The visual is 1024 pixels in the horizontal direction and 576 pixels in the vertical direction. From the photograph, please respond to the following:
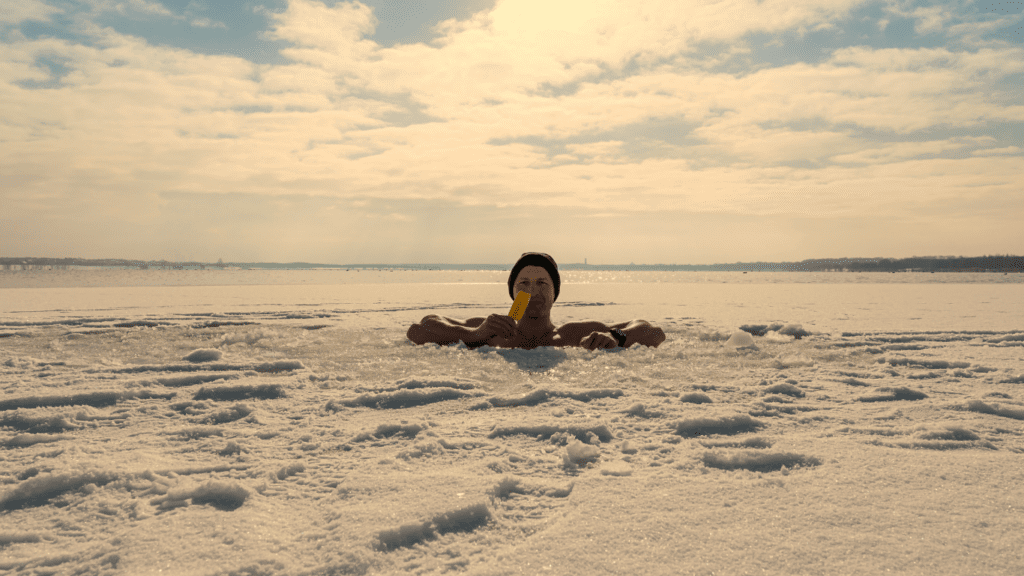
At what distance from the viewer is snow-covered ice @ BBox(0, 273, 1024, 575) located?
4.52ft

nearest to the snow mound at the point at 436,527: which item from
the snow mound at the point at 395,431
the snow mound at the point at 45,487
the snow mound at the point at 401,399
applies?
the snow mound at the point at 395,431

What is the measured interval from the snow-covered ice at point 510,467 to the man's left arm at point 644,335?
1.12 metres

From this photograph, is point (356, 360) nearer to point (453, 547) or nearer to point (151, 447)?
point (151, 447)

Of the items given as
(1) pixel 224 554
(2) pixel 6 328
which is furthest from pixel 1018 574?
(2) pixel 6 328

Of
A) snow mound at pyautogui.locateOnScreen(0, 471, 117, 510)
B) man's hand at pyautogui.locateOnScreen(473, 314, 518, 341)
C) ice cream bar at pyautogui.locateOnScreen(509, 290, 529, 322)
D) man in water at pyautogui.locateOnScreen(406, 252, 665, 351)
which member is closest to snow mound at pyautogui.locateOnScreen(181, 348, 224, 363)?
man in water at pyautogui.locateOnScreen(406, 252, 665, 351)

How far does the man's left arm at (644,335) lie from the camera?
541 cm

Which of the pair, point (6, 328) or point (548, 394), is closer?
point (548, 394)

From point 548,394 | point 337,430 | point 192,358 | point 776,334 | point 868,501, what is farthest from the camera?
point 776,334

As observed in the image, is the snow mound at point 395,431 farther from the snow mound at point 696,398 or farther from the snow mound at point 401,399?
the snow mound at point 696,398

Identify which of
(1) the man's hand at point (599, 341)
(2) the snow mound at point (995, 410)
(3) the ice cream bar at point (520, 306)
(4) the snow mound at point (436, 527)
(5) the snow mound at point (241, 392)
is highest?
(3) the ice cream bar at point (520, 306)

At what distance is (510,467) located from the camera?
6.60 ft

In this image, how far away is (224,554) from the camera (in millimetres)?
1384

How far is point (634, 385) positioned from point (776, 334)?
3.87 meters

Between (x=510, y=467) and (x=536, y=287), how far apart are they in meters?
3.44
